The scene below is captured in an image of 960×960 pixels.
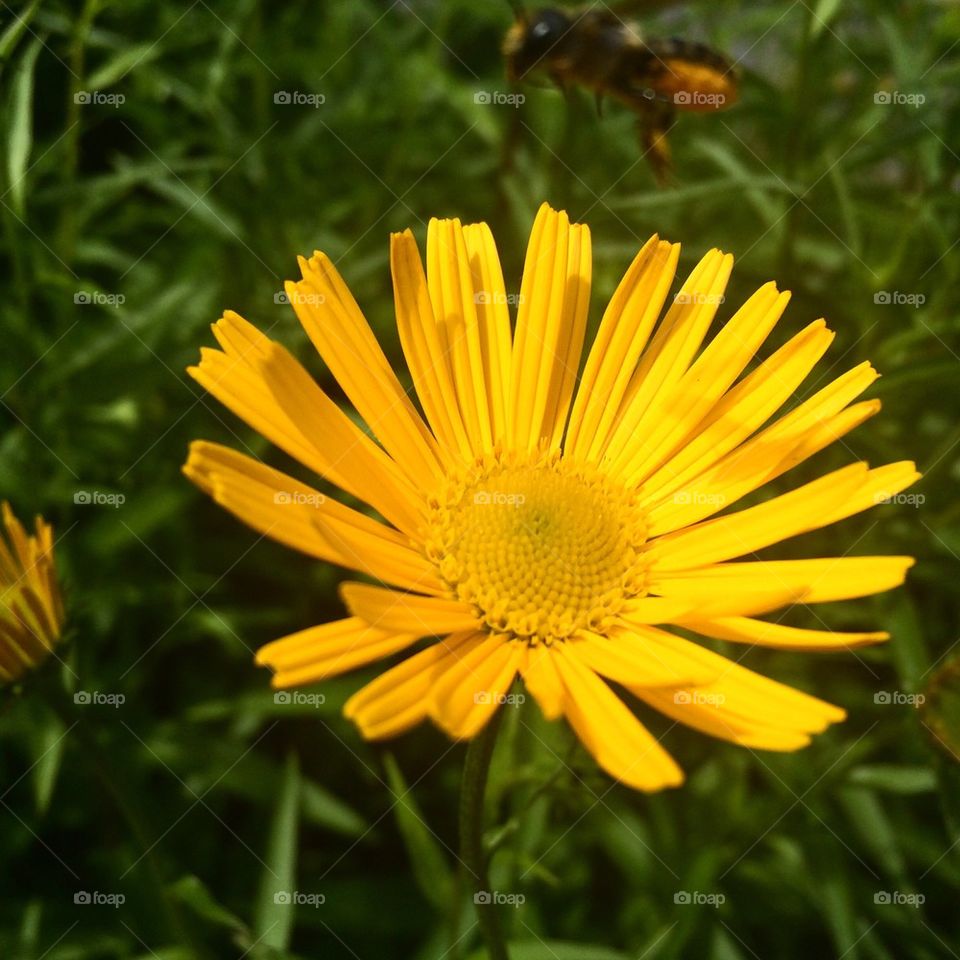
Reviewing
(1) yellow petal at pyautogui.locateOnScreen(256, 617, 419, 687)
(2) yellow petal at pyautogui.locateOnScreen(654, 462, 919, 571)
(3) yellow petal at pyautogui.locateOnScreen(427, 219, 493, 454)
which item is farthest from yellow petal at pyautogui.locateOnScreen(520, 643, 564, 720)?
(3) yellow petal at pyautogui.locateOnScreen(427, 219, 493, 454)

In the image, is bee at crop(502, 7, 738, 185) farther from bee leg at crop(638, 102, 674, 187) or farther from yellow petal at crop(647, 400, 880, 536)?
yellow petal at crop(647, 400, 880, 536)

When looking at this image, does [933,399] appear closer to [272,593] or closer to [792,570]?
[792,570]

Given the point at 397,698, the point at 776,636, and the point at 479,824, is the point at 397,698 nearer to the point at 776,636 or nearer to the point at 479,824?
the point at 479,824

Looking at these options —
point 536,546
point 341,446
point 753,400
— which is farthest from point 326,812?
point 753,400

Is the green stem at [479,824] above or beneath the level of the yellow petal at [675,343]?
beneath

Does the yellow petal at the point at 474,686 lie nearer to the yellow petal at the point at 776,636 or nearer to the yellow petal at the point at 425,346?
the yellow petal at the point at 776,636

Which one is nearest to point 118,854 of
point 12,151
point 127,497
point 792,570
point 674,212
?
point 127,497

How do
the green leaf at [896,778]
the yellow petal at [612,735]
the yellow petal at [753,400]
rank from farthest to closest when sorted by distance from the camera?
the green leaf at [896,778] < the yellow petal at [753,400] < the yellow petal at [612,735]

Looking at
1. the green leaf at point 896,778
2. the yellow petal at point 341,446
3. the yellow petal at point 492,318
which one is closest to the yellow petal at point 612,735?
the yellow petal at point 341,446
